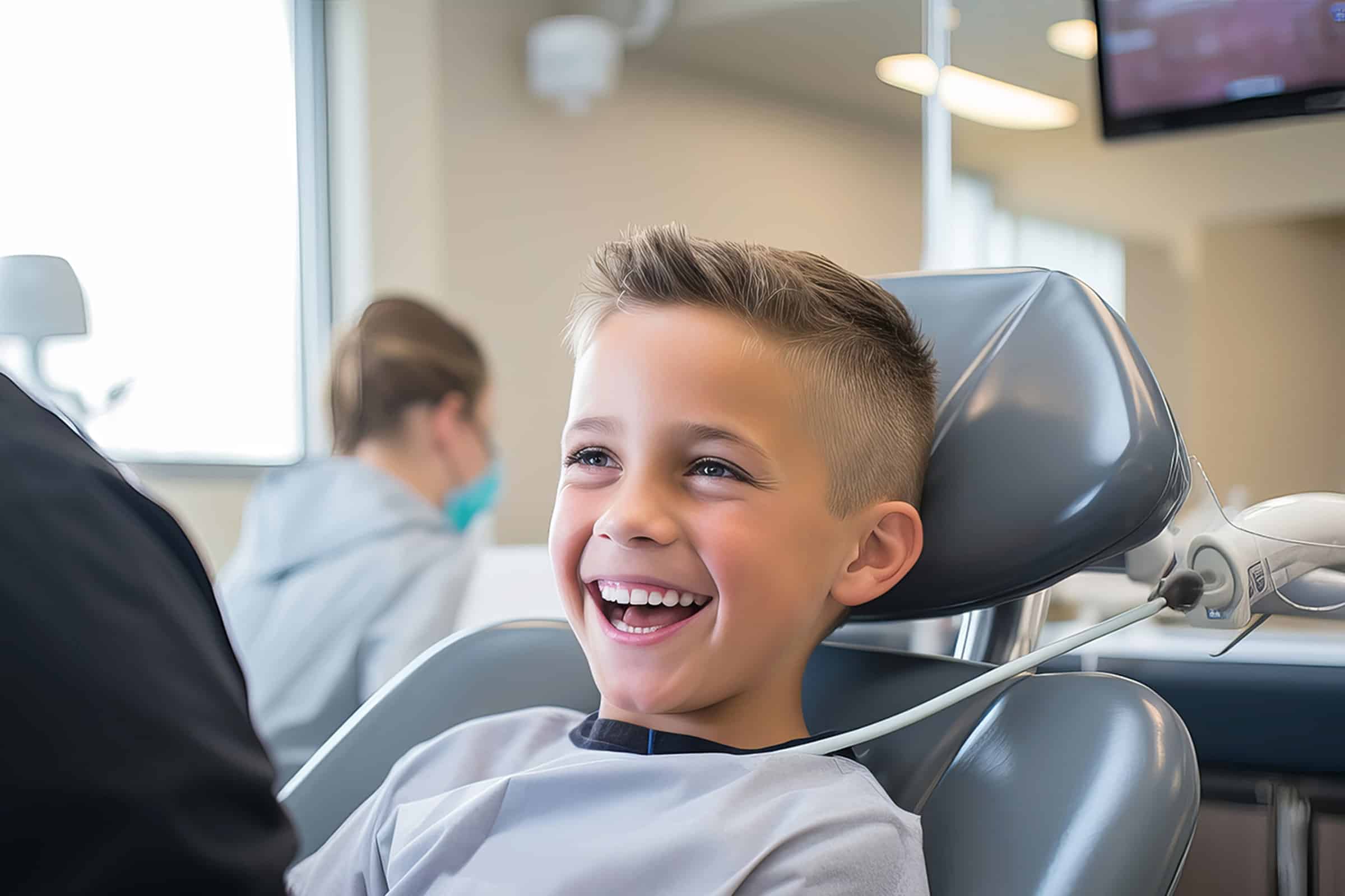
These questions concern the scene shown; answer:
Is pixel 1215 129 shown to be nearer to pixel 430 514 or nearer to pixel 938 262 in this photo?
pixel 938 262

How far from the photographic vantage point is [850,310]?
0.88 m

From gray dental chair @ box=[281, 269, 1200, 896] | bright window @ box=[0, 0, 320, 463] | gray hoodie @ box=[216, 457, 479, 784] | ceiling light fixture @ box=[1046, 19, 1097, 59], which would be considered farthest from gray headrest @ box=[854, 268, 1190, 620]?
bright window @ box=[0, 0, 320, 463]

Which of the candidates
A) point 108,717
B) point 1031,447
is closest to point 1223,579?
point 1031,447

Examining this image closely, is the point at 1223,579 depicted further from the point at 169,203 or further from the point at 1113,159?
the point at 169,203

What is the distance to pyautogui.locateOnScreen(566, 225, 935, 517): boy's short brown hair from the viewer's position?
851 mm

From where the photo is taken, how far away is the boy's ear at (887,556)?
861 mm

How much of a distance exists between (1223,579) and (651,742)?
38 cm

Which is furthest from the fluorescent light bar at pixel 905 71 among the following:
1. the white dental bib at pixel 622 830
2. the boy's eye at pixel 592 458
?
the white dental bib at pixel 622 830

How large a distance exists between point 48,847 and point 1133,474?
2.04ft

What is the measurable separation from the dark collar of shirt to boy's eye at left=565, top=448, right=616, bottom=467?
7.0 inches

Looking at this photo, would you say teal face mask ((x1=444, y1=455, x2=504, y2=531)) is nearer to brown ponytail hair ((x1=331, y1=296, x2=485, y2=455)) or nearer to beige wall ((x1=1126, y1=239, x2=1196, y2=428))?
brown ponytail hair ((x1=331, y1=296, x2=485, y2=455))

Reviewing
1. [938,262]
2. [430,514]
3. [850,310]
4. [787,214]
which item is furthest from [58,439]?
[787,214]

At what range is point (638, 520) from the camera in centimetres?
79

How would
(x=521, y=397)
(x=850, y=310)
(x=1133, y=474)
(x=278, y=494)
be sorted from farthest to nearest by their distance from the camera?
(x=521, y=397) → (x=278, y=494) → (x=850, y=310) → (x=1133, y=474)
